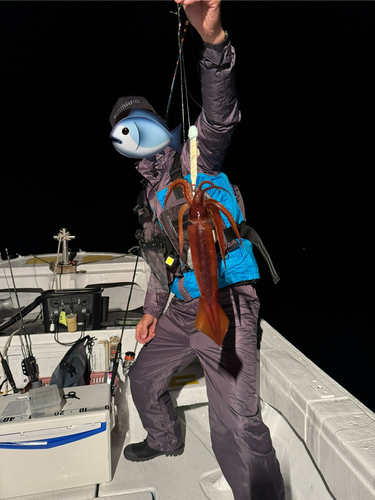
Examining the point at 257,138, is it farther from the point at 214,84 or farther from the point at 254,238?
the point at 214,84

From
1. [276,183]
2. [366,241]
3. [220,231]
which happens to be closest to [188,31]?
[220,231]

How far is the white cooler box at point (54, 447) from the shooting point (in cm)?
188

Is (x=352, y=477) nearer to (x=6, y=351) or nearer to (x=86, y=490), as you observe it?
(x=86, y=490)

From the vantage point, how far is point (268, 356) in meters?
2.24

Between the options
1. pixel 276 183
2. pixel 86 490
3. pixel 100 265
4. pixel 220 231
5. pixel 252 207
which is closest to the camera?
pixel 220 231

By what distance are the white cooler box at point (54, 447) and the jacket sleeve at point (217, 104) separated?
1.59 metres

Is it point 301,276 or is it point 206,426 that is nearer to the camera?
point 206,426

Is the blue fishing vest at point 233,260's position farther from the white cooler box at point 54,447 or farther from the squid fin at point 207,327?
the white cooler box at point 54,447

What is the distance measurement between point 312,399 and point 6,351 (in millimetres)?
2006

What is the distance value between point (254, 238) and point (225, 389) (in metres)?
0.86

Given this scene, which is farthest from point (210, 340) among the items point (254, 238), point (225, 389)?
point (254, 238)

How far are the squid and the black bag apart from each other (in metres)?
1.40

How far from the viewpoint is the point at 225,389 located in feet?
6.27

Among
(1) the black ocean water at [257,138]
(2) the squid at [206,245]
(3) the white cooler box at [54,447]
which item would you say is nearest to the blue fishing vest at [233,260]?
(2) the squid at [206,245]
